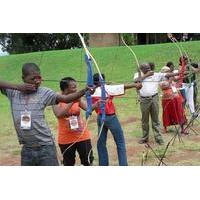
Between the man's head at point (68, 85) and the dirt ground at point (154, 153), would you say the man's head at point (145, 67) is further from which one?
the man's head at point (68, 85)

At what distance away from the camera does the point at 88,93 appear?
4262 millimetres

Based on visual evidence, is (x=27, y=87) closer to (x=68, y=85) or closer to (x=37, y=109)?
(x=37, y=109)

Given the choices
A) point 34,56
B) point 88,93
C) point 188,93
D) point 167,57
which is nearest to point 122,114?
point 188,93

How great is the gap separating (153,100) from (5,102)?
26.6 ft

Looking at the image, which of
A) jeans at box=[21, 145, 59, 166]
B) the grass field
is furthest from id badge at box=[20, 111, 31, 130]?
the grass field

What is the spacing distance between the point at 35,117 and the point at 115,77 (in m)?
12.6

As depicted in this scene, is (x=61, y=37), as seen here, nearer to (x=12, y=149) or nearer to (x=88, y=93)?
(x=12, y=149)

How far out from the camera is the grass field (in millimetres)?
7141

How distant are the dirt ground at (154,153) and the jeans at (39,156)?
2.28m

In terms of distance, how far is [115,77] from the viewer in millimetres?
16719

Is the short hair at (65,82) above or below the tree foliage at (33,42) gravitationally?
below

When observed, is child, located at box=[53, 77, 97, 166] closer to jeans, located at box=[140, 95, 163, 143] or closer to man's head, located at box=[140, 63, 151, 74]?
man's head, located at box=[140, 63, 151, 74]

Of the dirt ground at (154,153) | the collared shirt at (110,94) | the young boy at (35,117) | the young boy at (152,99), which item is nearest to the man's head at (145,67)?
the young boy at (152,99)

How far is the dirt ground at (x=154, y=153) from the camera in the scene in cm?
654
